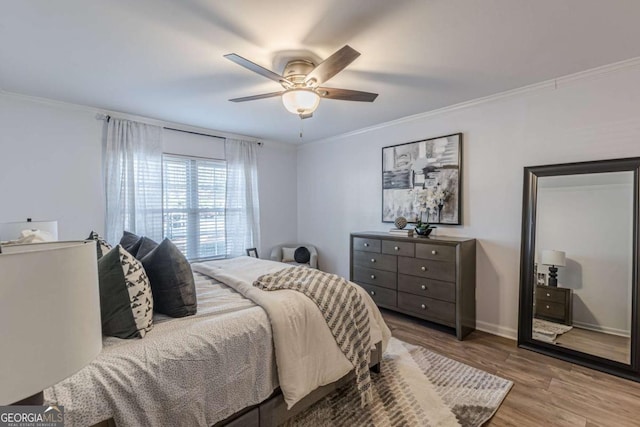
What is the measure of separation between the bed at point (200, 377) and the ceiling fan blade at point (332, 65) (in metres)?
1.51

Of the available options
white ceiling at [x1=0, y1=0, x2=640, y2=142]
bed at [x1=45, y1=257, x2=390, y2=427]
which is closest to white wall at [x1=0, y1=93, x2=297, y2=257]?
white ceiling at [x1=0, y1=0, x2=640, y2=142]

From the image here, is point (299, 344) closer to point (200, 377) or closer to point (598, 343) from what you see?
point (200, 377)

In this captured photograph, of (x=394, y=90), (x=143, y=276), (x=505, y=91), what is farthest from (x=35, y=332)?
(x=505, y=91)

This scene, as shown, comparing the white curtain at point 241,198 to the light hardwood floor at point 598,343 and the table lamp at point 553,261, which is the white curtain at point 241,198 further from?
the light hardwood floor at point 598,343

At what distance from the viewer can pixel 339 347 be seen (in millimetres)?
1850

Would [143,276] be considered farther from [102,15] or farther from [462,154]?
[462,154]

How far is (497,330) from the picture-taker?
303 centimetres

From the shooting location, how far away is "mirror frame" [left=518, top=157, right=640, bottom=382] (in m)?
2.23

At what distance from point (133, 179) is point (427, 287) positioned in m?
3.63

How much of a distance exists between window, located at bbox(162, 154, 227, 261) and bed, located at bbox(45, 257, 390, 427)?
94.3 inches

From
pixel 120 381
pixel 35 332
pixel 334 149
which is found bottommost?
pixel 120 381


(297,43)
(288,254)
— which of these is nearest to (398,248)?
(288,254)

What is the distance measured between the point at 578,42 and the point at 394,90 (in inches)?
52.7

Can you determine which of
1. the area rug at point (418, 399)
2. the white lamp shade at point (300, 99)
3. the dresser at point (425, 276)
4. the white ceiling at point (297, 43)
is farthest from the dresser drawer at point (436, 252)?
the white lamp shade at point (300, 99)
